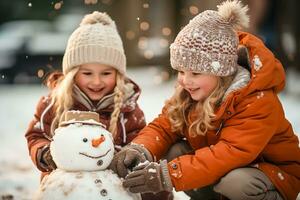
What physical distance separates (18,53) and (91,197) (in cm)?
1167

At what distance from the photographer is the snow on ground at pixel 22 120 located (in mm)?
4041

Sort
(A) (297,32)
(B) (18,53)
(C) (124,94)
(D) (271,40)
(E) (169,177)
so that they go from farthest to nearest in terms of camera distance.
→ (D) (271,40), (B) (18,53), (A) (297,32), (C) (124,94), (E) (169,177)

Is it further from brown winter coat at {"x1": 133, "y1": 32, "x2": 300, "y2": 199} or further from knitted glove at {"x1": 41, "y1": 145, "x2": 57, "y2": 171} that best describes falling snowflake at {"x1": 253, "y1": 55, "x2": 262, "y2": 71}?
knitted glove at {"x1": 41, "y1": 145, "x2": 57, "y2": 171}

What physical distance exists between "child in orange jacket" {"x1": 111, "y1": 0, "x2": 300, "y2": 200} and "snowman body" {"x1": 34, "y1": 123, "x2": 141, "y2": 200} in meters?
0.11

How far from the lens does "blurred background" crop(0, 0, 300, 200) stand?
221 inches


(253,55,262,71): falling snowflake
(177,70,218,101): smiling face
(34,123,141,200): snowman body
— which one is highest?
(253,55,262,71): falling snowflake

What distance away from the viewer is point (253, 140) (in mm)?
2770

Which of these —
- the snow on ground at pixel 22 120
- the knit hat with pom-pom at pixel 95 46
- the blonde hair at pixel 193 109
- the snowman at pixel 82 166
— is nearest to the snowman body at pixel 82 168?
the snowman at pixel 82 166

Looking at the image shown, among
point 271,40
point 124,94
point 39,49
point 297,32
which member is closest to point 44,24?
point 39,49

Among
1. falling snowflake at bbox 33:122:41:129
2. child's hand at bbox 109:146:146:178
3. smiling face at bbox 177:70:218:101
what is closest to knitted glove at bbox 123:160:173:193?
child's hand at bbox 109:146:146:178

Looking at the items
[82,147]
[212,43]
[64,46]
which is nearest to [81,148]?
[82,147]

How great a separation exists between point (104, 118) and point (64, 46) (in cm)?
1117

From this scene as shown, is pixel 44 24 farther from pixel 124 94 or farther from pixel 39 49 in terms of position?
pixel 124 94

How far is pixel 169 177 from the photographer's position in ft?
8.95
